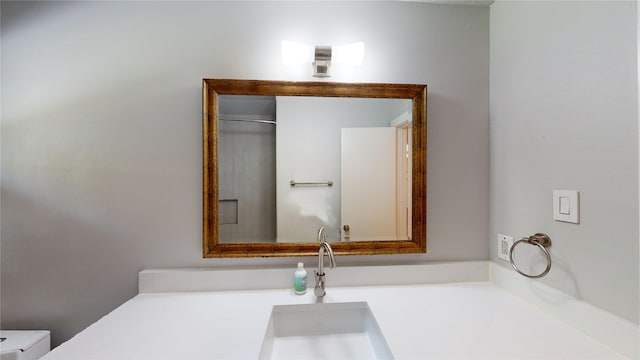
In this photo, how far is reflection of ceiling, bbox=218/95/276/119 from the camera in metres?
1.24

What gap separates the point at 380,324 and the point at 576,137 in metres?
0.92

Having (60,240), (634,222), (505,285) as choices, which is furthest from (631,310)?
(60,240)

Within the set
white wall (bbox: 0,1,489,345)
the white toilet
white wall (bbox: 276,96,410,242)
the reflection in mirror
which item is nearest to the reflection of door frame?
the reflection in mirror

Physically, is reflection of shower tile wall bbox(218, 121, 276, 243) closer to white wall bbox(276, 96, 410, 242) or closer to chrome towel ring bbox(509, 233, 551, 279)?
white wall bbox(276, 96, 410, 242)

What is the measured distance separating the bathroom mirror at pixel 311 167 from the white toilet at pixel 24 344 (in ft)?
2.57

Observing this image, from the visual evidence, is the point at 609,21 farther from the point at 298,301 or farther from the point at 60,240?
the point at 60,240

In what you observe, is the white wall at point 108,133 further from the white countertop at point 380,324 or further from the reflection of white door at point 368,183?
the reflection of white door at point 368,183

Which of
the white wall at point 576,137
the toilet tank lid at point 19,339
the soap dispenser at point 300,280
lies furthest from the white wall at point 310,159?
the toilet tank lid at point 19,339

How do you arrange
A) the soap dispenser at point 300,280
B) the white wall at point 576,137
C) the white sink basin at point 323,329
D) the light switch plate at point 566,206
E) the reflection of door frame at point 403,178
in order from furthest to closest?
the reflection of door frame at point 403,178, the soap dispenser at point 300,280, the white sink basin at point 323,329, the light switch plate at point 566,206, the white wall at point 576,137

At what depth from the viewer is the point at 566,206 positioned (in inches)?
36.0

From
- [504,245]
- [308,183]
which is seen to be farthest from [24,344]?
[504,245]

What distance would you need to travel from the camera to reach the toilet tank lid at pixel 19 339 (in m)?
1.08

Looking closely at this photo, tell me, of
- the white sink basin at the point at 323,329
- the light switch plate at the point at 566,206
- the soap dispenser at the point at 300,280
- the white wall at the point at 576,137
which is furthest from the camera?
the soap dispenser at the point at 300,280

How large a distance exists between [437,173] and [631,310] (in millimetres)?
757
